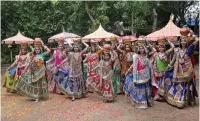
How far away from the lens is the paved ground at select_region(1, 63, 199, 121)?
20.0 ft

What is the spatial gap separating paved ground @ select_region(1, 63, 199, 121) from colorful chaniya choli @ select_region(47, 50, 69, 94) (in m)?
0.70

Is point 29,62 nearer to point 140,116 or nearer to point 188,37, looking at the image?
point 140,116

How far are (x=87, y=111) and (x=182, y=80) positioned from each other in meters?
2.35

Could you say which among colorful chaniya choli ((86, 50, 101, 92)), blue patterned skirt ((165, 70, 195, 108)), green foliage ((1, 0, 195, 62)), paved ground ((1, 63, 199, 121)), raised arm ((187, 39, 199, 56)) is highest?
green foliage ((1, 0, 195, 62))

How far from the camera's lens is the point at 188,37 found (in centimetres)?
645

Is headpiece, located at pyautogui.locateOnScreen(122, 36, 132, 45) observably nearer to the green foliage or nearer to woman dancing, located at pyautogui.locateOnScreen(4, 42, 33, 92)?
woman dancing, located at pyautogui.locateOnScreen(4, 42, 33, 92)

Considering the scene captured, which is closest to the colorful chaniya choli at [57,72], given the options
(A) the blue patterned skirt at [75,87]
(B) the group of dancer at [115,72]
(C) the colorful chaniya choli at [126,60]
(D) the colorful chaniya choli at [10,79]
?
(B) the group of dancer at [115,72]

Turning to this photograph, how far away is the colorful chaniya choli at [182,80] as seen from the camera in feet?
21.4

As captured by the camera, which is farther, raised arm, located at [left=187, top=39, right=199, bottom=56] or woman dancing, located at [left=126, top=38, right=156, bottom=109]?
woman dancing, located at [left=126, top=38, right=156, bottom=109]

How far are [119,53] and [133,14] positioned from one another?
6363mm

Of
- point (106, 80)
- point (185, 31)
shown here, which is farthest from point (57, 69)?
point (185, 31)

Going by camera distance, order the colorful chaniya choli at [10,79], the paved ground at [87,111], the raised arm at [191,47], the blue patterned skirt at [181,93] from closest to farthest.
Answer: the paved ground at [87,111] → the raised arm at [191,47] → the blue patterned skirt at [181,93] → the colorful chaniya choli at [10,79]

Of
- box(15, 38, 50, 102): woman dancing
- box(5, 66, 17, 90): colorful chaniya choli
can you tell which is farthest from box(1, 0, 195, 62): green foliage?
box(15, 38, 50, 102): woman dancing

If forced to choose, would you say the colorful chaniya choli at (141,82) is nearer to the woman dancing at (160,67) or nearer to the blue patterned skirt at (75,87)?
the woman dancing at (160,67)
